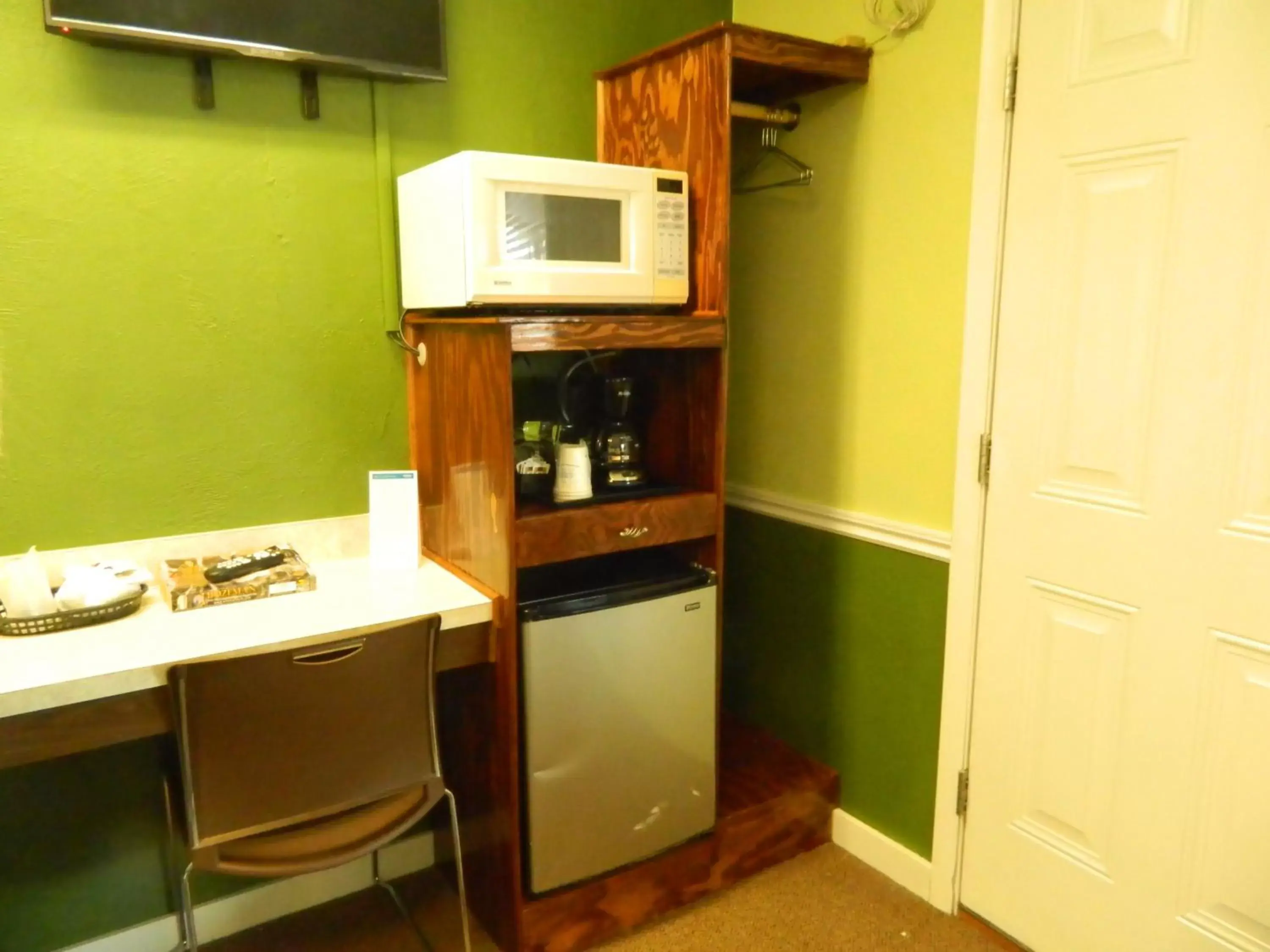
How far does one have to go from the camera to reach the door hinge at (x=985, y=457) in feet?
6.38

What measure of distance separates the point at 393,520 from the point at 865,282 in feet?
4.11

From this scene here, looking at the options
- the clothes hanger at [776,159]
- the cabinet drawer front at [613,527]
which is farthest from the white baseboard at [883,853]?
the clothes hanger at [776,159]

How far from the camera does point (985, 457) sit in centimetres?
195

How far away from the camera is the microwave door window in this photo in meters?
1.76

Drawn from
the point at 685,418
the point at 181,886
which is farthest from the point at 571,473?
the point at 181,886

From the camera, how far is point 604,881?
1.99 m

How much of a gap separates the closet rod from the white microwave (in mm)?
315

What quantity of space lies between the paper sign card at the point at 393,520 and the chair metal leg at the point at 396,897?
0.64m

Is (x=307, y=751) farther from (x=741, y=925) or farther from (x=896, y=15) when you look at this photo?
(x=896, y=15)

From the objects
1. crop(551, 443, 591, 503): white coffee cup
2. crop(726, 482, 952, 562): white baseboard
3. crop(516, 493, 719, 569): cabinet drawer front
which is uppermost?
crop(551, 443, 591, 503): white coffee cup

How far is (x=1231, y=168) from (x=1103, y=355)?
37cm

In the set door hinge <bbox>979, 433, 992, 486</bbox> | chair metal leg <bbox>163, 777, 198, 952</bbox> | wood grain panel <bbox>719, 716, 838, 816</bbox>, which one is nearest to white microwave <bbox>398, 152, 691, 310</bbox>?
door hinge <bbox>979, 433, 992, 486</bbox>

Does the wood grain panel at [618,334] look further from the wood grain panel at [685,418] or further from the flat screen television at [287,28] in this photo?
the flat screen television at [287,28]

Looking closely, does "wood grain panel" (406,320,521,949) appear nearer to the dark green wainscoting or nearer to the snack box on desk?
the snack box on desk
